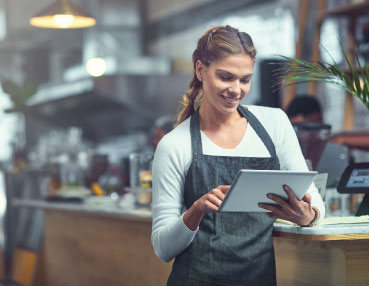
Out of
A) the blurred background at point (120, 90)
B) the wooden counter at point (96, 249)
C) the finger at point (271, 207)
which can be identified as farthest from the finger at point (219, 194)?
the wooden counter at point (96, 249)

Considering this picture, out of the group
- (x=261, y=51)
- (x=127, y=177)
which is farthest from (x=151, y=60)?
(x=127, y=177)

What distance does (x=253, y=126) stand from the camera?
2361mm

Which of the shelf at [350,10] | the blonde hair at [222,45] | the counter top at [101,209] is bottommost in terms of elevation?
the counter top at [101,209]

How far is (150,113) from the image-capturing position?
7754mm

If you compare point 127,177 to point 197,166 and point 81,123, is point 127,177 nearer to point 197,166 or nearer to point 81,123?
point 197,166

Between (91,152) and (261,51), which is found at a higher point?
(261,51)

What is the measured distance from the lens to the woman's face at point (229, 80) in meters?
2.24

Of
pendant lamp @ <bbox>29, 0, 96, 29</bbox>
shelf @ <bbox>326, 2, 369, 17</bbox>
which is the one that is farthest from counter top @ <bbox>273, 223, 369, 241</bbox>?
pendant lamp @ <bbox>29, 0, 96, 29</bbox>

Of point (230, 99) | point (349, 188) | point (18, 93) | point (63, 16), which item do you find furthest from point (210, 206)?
point (18, 93)

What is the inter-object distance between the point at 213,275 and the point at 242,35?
0.73 metres

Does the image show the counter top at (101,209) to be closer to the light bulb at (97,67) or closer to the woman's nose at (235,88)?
the woman's nose at (235,88)

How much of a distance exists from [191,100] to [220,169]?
0.32 m

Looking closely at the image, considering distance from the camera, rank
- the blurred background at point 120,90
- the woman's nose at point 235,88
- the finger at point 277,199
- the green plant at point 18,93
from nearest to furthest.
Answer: the finger at point 277,199
the woman's nose at point 235,88
the blurred background at point 120,90
the green plant at point 18,93

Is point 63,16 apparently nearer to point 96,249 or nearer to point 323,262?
point 96,249
